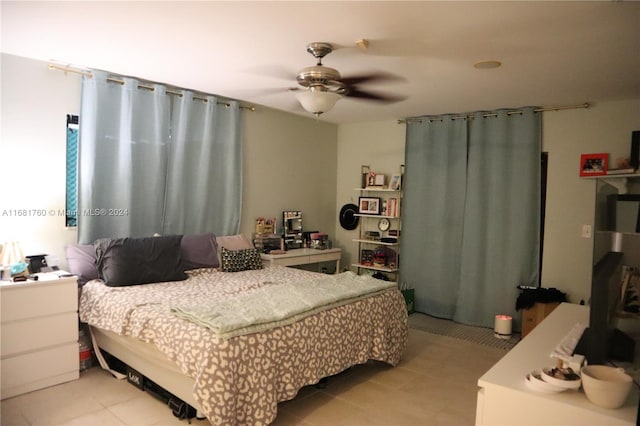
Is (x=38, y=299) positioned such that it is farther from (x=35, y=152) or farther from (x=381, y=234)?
(x=381, y=234)

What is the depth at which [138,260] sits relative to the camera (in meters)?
3.31

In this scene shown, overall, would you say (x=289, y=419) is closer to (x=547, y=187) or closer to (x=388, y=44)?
(x=388, y=44)

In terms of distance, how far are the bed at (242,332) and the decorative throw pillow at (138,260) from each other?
1.7 inches

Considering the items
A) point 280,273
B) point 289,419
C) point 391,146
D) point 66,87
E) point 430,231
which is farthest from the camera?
point 391,146

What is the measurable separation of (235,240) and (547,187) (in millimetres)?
3315

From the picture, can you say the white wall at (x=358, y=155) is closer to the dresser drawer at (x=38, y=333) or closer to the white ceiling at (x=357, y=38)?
the white ceiling at (x=357, y=38)

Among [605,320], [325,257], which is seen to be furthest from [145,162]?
[605,320]

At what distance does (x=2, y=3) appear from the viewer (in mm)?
2238

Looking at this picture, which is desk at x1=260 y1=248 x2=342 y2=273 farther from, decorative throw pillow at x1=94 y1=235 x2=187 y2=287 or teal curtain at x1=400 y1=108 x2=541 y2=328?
decorative throw pillow at x1=94 y1=235 x2=187 y2=287

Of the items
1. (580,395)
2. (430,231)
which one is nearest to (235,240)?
(430,231)

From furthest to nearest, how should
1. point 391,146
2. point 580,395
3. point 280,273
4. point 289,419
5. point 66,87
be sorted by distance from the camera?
point 391,146, point 280,273, point 66,87, point 289,419, point 580,395

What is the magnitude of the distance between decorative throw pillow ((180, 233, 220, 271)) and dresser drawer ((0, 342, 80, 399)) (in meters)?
1.11

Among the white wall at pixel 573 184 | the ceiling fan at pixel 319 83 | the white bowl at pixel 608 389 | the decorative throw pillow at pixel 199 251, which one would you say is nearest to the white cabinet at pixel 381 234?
the white wall at pixel 573 184

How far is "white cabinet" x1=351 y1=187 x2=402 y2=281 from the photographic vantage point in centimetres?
525
